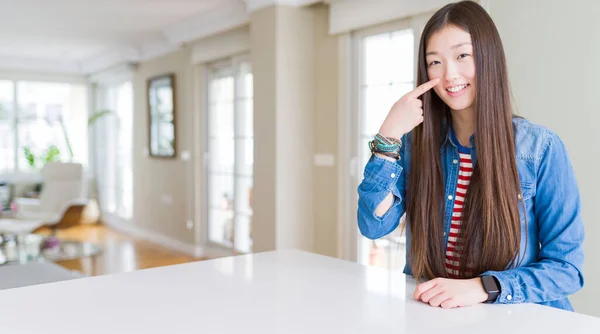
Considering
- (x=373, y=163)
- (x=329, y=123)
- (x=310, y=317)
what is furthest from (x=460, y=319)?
(x=329, y=123)

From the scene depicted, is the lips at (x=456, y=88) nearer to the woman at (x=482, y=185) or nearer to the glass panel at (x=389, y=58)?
the woman at (x=482, y=185)

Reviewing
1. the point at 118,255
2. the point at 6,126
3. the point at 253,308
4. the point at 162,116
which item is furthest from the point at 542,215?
the point at 6,126

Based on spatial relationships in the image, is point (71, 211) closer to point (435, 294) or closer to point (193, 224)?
point (193, 224)

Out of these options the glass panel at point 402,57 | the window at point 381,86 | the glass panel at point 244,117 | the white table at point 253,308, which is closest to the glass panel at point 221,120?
the glass panel at point 244,117

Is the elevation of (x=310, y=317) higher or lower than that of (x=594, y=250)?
higher

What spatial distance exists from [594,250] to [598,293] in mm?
204

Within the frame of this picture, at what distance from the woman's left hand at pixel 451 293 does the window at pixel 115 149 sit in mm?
6947

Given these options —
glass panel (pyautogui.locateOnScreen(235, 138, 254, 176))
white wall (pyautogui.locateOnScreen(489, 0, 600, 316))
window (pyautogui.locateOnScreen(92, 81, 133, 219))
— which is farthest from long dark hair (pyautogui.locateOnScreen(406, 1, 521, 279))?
window (pyautogui.locateOnScreen(92, 81, 133, 219))

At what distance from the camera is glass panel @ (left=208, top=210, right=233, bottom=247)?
5676 millimetres

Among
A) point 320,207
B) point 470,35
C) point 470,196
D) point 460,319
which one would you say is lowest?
point 320,207

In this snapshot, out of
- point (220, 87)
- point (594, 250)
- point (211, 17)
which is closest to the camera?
point (594, 250)

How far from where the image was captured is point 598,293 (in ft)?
8.86

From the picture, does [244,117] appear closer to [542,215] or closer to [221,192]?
[221,192]

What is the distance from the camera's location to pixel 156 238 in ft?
22.6
